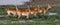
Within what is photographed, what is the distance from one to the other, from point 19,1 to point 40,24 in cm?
802

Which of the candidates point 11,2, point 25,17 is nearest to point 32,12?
point 25,17

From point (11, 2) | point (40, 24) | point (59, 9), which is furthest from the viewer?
point (11, 2)

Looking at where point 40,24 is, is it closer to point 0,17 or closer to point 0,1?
point 0,17

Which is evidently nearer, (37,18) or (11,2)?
(37,18)

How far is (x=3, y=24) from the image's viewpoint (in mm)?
10000

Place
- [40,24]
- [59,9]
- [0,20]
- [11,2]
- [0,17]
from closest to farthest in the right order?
[40,24] → [0,20] → [0,17] → [59,9] → [11,2]

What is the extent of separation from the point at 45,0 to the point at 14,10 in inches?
254

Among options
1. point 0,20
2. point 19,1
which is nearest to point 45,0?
point 19,1

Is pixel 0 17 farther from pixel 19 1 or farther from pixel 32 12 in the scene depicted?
pixel 19 1

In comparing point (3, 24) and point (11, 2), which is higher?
point (11, 2)

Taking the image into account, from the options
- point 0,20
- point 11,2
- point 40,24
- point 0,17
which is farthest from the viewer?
point 11,2

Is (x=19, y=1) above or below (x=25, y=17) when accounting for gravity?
above

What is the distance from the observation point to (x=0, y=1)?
17656 mm

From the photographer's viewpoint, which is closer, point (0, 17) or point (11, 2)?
point (0, 17)
